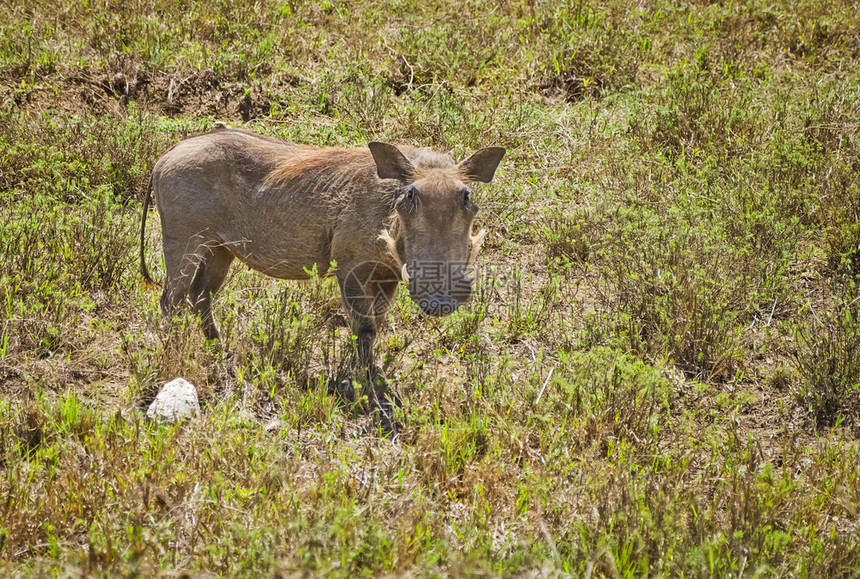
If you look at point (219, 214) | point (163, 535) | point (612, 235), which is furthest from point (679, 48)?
point (163, 535)

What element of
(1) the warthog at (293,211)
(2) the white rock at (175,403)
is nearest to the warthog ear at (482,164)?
(1) the warthog at (293,211)

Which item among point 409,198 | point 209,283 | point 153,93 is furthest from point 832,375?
point 153,93

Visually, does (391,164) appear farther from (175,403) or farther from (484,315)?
(175,403)

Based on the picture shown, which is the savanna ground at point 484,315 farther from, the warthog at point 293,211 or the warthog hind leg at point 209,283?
the warthog at point 293,211

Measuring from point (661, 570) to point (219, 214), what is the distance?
2.81 meters

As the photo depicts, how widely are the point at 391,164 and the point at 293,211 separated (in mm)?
702

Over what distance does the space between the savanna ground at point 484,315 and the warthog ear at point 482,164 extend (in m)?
0.91

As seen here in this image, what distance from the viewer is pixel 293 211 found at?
404 cm

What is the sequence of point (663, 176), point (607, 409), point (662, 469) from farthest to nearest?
point (663, 176) → point (607, 409) → point (662, 469)

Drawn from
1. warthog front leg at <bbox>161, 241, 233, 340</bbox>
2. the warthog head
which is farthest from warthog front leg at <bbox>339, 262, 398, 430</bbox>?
warthog front leg at <bbox>161, 241, 233, 340</bbox>

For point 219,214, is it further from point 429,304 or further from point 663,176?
point 663,176

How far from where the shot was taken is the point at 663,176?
5742mm

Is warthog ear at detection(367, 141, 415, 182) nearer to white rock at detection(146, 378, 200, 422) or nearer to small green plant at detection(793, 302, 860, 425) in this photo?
white rock at detection(146, 378, 200, 422)

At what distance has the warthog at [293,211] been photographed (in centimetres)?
377
